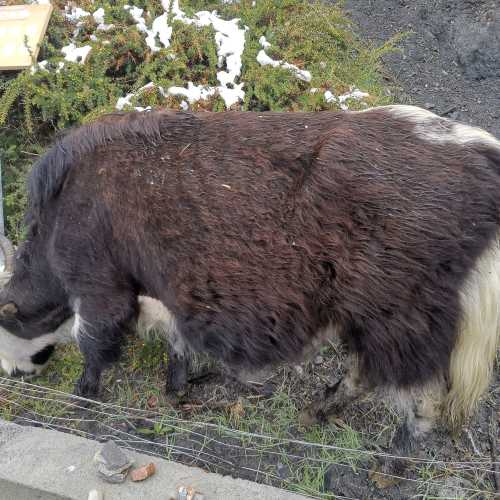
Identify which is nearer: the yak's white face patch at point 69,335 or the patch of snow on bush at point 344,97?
the yak's white face patch at point 69,335

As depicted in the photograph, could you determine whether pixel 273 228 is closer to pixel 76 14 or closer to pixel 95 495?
pixel 95 495

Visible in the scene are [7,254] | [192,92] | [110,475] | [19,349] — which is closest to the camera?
[110,475]

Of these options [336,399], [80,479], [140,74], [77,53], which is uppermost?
[77,53]

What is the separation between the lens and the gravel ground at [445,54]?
14.8 feet

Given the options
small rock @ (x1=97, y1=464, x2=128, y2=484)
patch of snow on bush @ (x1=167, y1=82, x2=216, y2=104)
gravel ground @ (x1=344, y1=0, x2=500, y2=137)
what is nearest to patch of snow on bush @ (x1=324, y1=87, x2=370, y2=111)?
gravel ground @ (x1=344, y1=0, x2=500, y2=137)

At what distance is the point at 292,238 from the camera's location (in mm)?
2016

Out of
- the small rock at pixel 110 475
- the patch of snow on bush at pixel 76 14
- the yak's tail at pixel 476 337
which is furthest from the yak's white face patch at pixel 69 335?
the patch of snow on bush at pixel 76 14

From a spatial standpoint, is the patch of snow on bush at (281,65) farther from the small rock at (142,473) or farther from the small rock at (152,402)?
the small rock at (142,473)

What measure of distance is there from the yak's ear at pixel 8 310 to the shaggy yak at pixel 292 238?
0.32 m

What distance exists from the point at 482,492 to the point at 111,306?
6.80 ft

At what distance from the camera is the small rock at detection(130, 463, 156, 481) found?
2.16 metres

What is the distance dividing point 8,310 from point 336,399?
6.08 ft

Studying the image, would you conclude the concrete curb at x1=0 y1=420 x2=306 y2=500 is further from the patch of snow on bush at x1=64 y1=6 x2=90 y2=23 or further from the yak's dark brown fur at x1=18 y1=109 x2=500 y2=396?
the patch of snow on bush at x1=64 y1=6 x2=90 y2=23

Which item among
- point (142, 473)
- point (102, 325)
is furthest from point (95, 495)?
point (102, 325)
